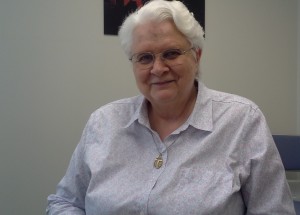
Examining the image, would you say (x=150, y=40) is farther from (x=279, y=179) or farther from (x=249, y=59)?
(x=249, y=59)

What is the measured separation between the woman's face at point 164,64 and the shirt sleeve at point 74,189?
376 millimetres

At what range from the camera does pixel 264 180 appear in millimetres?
1008

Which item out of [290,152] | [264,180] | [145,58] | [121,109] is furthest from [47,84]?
[290,152]

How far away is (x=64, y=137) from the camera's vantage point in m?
1.94

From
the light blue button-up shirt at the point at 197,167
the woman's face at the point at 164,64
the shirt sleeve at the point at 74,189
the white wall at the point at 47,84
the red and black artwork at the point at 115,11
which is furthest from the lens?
the red and black artwork at the point at 115,11

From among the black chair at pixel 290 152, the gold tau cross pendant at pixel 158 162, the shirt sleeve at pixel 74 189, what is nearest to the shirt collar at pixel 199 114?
the gold tau cross pendant at pixel 158 162

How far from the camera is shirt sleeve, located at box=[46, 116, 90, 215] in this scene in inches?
49.3

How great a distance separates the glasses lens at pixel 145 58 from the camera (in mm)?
1131

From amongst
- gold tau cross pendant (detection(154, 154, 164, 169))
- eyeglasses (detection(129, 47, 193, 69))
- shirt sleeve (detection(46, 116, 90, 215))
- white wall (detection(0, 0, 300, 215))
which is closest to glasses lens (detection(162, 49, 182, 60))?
eyeglasses (detection(129, 47, 193, 69))

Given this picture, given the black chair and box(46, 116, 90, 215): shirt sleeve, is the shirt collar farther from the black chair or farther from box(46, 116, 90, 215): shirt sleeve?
the black chair

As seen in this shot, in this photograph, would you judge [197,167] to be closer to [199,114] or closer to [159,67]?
[199,114]

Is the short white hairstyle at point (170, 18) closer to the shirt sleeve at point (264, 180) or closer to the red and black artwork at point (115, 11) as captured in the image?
the shirt sleeve at point (264, 180)

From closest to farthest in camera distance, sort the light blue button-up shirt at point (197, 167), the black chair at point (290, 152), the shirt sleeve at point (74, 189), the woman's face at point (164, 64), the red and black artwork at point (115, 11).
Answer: the light blue button-up shirt at point (197, 167), the woman's face at point (164, 64), the shirt sleeve at point (74, 189), the red and black artwork at point (115, 11), the black chair at point (290, 152)

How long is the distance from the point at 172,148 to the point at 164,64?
309 millimetres
